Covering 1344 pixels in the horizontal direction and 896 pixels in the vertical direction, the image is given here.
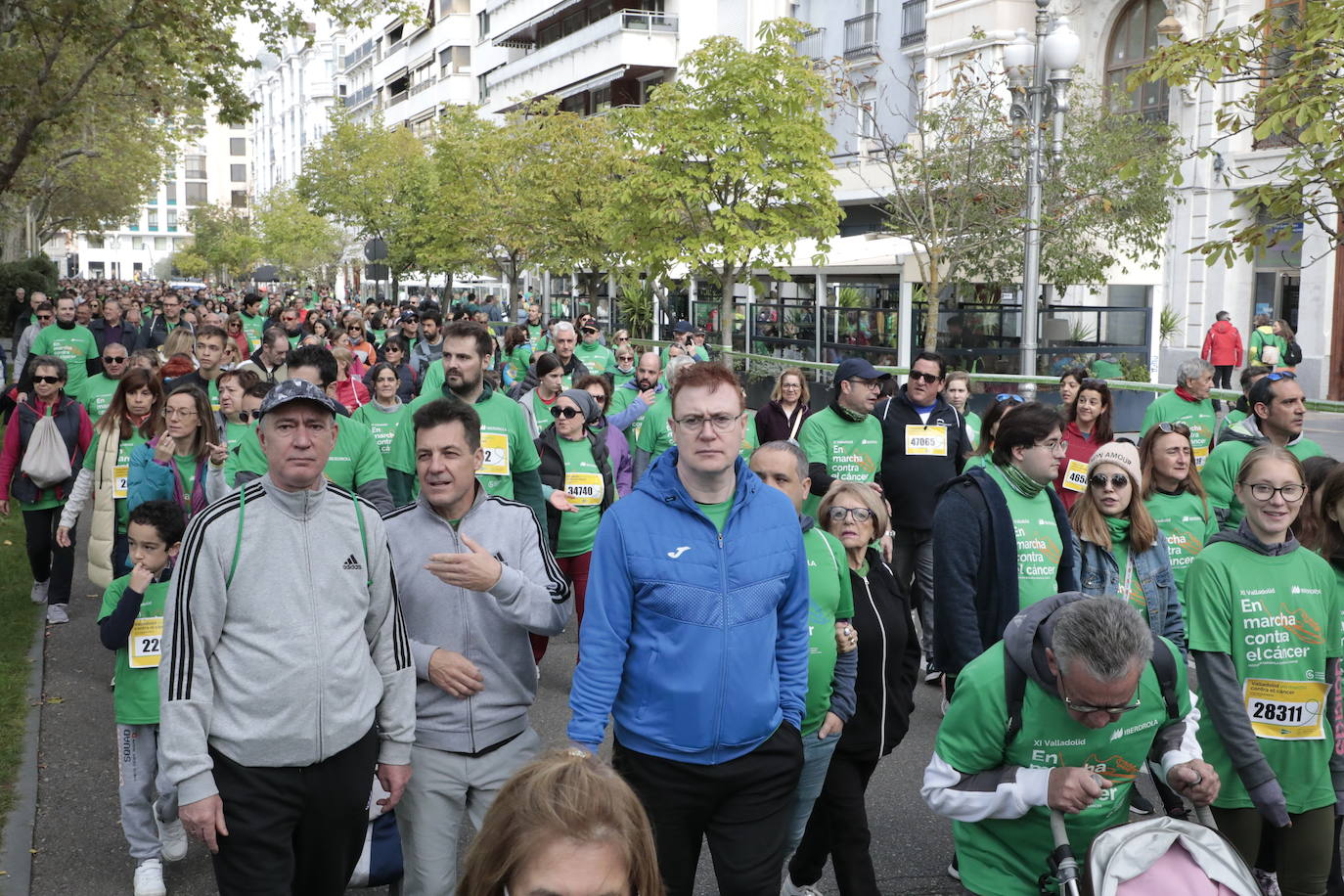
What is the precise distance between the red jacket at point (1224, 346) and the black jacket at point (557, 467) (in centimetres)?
2002

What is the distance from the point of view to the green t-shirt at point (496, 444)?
6867mm

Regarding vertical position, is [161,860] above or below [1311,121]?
below

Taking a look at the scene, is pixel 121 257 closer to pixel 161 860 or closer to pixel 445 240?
pixel 445 240

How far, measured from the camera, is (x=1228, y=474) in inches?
301

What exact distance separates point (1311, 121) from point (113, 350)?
8.01 metres

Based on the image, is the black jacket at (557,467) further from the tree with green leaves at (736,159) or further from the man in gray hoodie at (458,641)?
the tree with green leaves at (736,159)

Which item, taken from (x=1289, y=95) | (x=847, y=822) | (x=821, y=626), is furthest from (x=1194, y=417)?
(x=821, y=626)

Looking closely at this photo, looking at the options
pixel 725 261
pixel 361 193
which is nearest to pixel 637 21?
pixel 361 193

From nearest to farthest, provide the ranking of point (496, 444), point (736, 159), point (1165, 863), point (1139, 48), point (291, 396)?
1. point (1165, 863)
2. point (291, 396)
3. point (496, 444)
4. point (736, 159)
5. point (1139, 48)

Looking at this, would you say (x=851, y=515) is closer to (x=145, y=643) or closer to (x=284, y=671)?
(x=284, y=671)

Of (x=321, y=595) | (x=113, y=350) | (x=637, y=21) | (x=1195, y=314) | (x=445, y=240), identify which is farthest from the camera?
(x=637, y=21)

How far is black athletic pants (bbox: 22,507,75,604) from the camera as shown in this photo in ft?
32.2

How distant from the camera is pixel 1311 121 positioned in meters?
8.20

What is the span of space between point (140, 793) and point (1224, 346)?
2403cm
